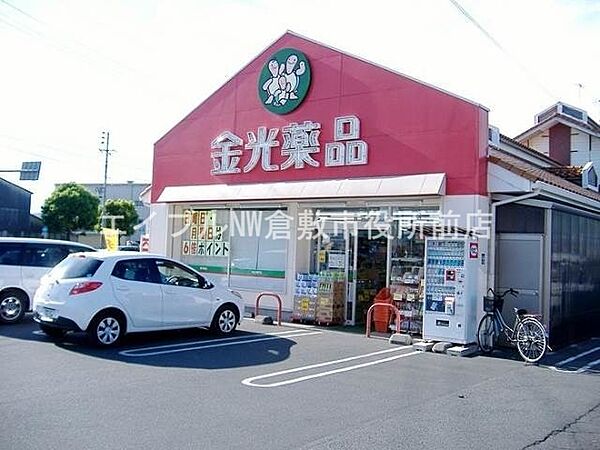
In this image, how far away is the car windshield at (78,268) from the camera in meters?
10.5

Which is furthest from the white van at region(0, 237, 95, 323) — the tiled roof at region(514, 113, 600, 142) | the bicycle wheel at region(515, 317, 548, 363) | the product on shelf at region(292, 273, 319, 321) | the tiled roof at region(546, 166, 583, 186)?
the tiled roof at region(514, 113, 600, 142)

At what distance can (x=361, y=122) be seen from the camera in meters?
13.7

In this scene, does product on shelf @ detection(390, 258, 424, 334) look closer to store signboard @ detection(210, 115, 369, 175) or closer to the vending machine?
the vending machine

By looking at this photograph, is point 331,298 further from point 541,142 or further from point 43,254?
point 541,142

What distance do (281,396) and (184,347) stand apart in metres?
3.60

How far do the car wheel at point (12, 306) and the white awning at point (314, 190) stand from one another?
5333mm

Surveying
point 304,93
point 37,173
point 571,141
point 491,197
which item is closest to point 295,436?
point 491,197

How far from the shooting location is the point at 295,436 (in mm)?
5973

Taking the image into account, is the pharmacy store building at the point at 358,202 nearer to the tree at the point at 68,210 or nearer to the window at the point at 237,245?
the window at the point at 237,245

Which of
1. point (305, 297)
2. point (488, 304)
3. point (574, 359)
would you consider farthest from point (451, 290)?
point (305, 297)

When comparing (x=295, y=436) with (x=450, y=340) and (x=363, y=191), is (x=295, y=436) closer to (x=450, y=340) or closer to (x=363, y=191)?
(x=450, y=340)

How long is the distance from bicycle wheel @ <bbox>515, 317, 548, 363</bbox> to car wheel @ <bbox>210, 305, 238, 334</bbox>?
17.6 feet

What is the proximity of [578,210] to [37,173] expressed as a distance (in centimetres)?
2581

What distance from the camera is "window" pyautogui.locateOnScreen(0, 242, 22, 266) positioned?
42.3ft
